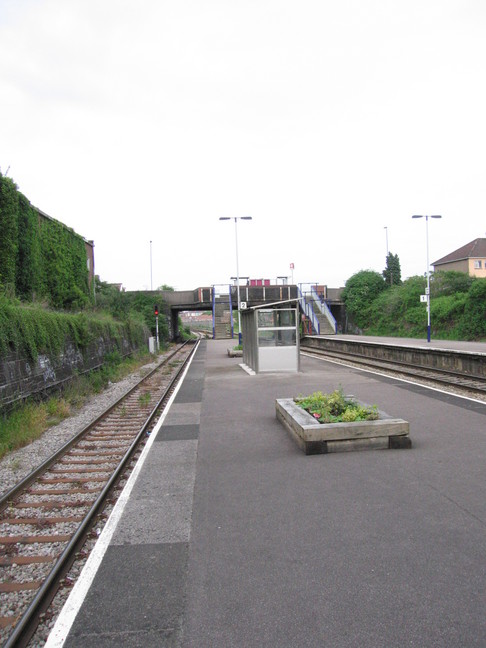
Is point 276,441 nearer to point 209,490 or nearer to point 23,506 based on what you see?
point 209,490

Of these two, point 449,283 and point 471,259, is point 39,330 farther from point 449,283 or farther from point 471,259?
point 471,259

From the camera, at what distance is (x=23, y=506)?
225 inches

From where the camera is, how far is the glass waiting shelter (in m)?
17.7

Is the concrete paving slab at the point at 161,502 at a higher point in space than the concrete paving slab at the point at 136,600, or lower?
lower

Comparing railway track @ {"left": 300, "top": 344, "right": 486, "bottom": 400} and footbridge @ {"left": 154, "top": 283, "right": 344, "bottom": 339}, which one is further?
footbridge @ {"left": 154, "top": 283, "right": 344, "bottom": 339}

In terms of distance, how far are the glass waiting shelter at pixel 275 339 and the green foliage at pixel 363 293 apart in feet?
115

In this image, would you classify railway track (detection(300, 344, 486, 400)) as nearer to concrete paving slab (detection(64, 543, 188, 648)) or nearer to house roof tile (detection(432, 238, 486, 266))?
concrete paving slab (detection(64, 543, 188, 648))

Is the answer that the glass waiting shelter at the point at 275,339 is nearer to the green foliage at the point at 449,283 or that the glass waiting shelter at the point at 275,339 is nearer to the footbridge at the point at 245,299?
the green foliage at the point at 449,283

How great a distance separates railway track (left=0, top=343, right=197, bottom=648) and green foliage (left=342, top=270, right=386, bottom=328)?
44.8m

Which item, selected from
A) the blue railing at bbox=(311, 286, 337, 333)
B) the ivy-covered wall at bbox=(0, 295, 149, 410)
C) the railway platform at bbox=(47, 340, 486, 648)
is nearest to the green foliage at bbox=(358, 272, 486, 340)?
the blue railing at bbox=(311, 286, 337, 333)

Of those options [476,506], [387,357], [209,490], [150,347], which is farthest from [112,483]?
[150,347]

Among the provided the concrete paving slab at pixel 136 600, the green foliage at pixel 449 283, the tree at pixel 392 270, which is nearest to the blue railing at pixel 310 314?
the green foliage at pixel 449 283

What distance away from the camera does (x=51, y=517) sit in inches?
212

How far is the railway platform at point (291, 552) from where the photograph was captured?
3074mm
